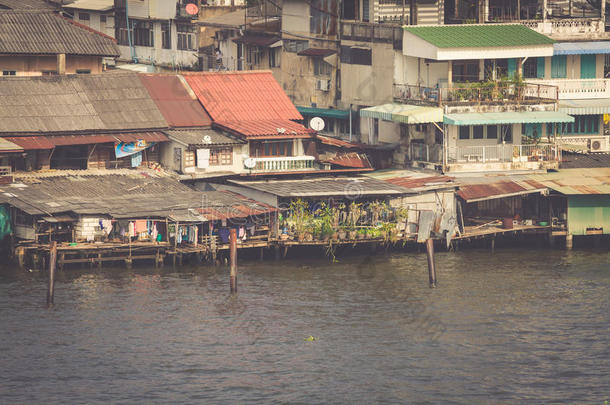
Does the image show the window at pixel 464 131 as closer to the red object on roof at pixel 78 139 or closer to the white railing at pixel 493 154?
the white railing at pixel 493 154

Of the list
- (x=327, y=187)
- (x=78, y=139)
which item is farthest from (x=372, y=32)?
(x=78, y=139)

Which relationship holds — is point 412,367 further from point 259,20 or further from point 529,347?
point 259,20

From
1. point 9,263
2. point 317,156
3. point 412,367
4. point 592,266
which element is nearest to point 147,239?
point 9,263

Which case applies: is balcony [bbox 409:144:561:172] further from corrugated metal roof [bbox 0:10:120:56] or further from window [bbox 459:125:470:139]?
corrugated metal roof [bbox 0:10:120:56]

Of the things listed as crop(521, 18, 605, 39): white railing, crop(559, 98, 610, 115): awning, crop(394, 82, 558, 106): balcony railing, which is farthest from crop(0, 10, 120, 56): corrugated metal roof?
crop(559, 98, 610, 115): awning

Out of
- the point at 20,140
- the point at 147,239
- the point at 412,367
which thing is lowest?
the point at 412,367

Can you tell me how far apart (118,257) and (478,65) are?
23.5 meters

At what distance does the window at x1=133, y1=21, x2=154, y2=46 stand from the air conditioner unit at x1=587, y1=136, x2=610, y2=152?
34.0 metres

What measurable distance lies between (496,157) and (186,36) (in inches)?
1260

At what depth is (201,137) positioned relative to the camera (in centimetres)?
7012

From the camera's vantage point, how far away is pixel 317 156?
72.1 meters

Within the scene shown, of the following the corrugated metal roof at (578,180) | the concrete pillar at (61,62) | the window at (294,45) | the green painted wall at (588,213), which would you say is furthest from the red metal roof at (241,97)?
the green painted wall at (588,213)

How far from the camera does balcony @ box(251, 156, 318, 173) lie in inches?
2773

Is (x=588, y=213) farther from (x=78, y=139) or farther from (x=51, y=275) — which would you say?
(x=51, y=275)
